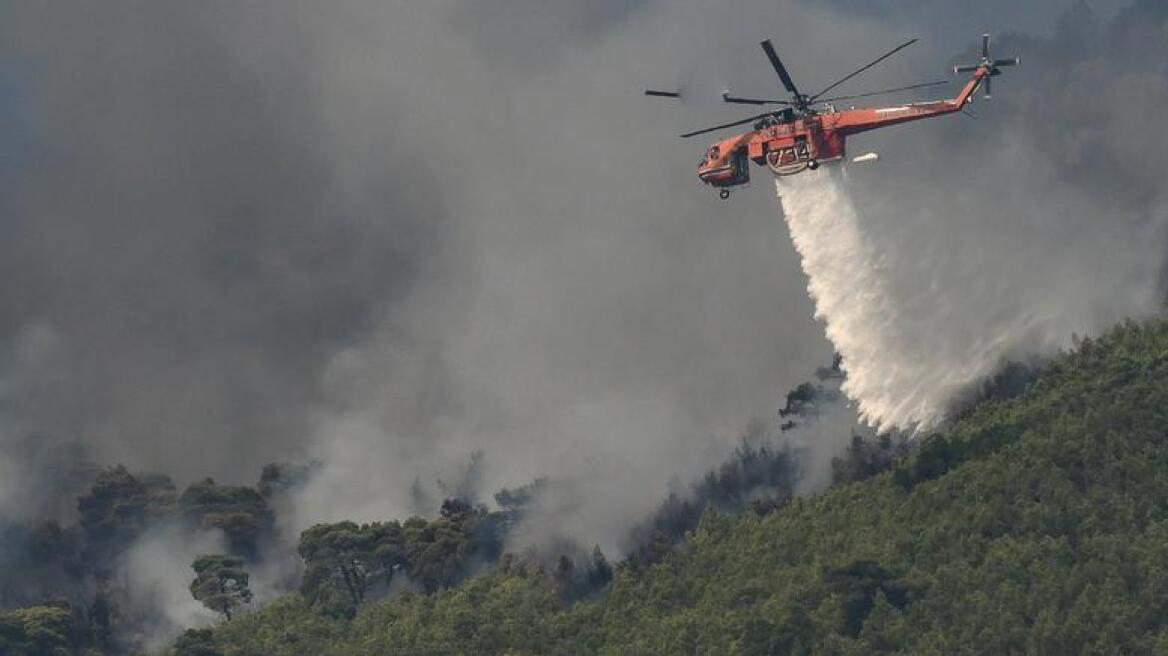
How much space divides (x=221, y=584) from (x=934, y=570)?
68.1 m

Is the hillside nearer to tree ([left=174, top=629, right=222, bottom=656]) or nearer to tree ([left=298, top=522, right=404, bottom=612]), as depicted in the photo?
tree ([left=174, top=629, right=222, bottom=656])

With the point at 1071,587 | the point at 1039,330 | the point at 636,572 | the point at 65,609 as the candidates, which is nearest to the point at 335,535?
the point at 65,609

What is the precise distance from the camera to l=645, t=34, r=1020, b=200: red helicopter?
122 meters

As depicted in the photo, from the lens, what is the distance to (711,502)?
173 metres

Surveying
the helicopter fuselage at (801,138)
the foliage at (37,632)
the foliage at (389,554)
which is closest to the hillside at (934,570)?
the foliage at (389,554)

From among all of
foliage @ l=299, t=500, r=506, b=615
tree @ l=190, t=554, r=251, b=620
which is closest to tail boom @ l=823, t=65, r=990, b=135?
foliage @ l=299, t=500, r=506, b=615

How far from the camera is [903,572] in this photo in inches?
5605

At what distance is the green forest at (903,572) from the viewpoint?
437ft

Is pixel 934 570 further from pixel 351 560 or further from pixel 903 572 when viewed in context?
pixel 351 560

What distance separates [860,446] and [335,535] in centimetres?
4392

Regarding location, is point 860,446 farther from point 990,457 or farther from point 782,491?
point 990,457

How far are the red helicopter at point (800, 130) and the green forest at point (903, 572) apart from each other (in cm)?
2634

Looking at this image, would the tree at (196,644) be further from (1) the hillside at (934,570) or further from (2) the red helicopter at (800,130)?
(2) the red helicopter at (800,130)

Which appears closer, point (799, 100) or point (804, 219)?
point (799, 100)
